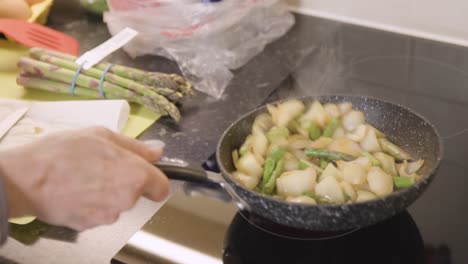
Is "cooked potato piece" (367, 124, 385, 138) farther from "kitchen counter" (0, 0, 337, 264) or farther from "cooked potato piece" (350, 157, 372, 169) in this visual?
"kitchen counter" (0, 0, 337, 264)

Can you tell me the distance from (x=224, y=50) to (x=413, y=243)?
60 centimetres

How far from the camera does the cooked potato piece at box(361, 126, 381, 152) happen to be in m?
0.77

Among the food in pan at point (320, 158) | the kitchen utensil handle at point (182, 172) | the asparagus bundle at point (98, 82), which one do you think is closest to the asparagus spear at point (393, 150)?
the food in pan at point (320, 158)

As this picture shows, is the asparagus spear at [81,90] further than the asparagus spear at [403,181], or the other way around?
the asparagus spear at [81,90]

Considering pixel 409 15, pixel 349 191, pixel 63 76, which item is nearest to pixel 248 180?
pixel 349 191

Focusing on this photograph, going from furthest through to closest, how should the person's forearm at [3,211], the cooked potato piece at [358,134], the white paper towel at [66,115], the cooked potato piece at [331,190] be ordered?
the white paper towel at [66,115], the cooked potato piece at [358,134], the cooked potato piece at [331,190], the person's forearm at [3,211]

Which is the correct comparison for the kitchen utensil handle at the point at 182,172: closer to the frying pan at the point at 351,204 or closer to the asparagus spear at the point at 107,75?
the frying pan at the point at 351,204

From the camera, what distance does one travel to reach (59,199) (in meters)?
0.59

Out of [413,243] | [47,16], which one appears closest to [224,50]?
[47,16]

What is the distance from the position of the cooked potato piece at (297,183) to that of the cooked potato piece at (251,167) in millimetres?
37

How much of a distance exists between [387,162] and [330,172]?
0.27 ft

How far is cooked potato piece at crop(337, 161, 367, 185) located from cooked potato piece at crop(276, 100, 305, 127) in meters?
0.12

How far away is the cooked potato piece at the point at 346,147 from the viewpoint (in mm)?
756

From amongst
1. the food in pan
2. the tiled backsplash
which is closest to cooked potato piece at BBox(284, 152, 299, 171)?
the food in pan
